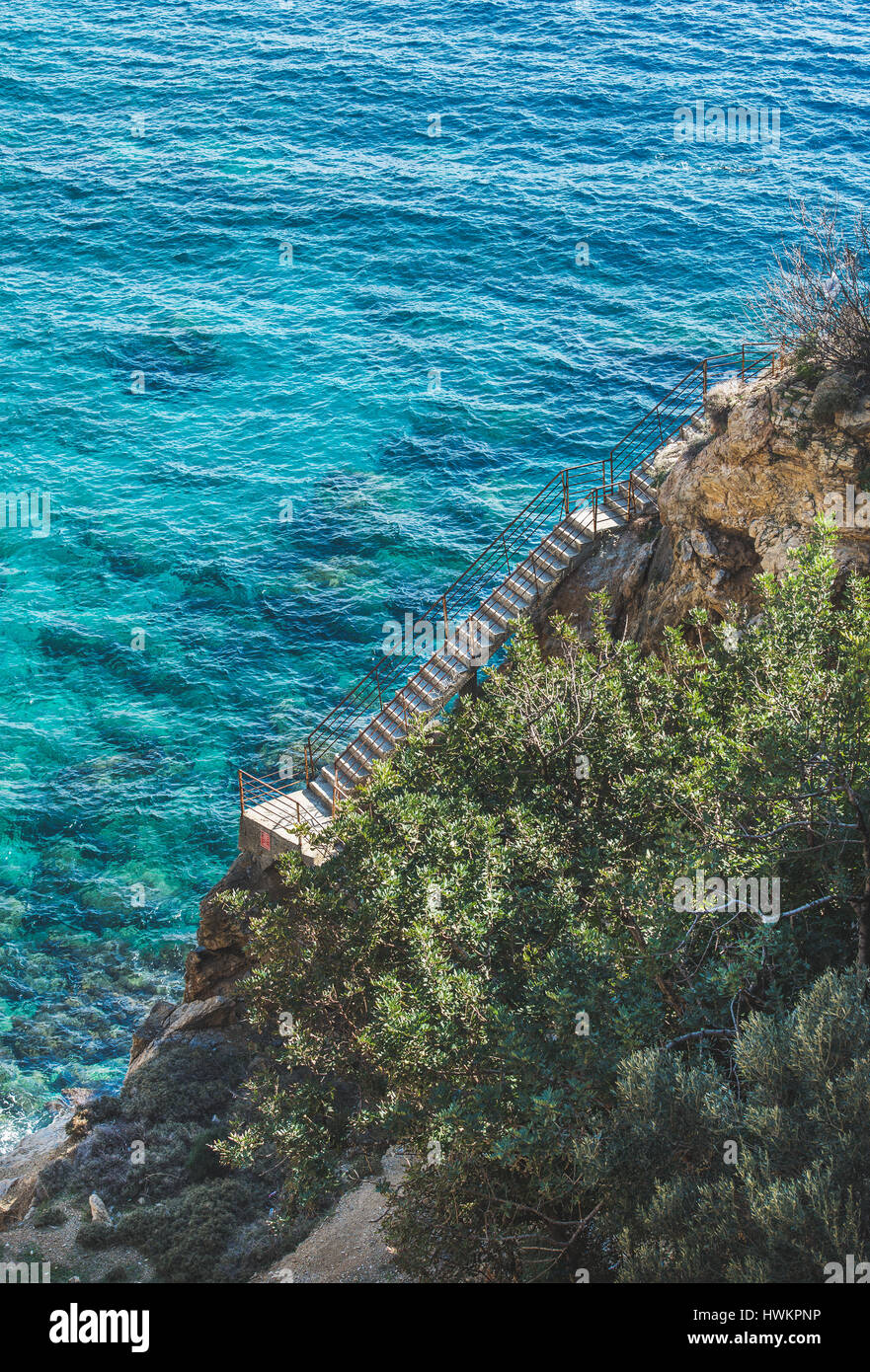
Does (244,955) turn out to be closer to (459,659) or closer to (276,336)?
(459,659)

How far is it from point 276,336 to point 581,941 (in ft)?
162

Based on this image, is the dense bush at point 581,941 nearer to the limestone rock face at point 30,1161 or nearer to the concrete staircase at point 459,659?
the concrete staircase at point 459,659

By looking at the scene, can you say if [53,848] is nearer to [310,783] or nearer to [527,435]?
[310,783]

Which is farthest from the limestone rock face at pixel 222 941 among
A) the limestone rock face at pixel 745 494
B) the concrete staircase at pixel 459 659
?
the limestone rock face at pixel 745 494

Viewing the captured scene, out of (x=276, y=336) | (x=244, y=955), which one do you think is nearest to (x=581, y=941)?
(x=244, y=955)

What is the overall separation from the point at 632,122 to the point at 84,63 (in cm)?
4077

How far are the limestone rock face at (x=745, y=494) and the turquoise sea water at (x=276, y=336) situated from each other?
52.1 ft

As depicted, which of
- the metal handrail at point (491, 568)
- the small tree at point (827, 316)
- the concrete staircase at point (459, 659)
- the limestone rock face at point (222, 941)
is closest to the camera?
the small tree at point (827, 316)

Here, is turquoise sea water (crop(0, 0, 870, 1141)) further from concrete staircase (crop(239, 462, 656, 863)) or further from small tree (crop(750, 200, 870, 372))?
small tree (crop(750, 200, 870, 372))

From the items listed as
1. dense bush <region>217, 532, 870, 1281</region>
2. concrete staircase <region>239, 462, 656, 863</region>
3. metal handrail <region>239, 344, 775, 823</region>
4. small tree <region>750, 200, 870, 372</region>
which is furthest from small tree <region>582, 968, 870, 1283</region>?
metal handrail <region>239, 344, 775, 823</region>

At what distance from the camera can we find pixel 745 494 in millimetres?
26297

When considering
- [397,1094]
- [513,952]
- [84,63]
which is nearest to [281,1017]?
[397,1094]

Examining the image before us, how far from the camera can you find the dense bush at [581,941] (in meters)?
14.7

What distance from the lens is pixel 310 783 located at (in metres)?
31.2
